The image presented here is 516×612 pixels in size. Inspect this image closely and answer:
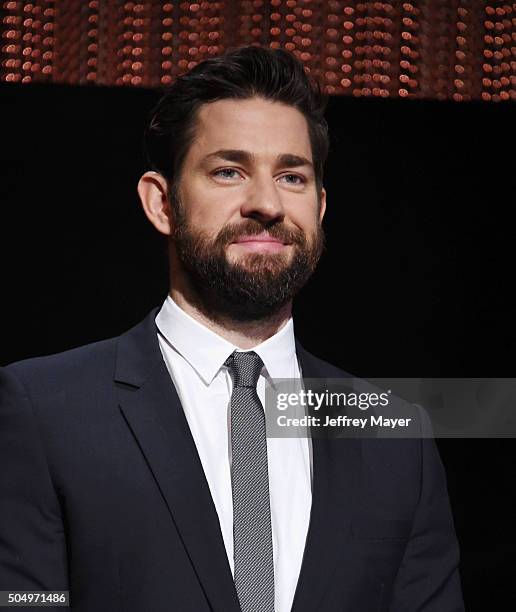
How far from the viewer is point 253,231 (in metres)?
1.73

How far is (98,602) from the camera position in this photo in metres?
1.55

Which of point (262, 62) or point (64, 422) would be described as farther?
point (262, 62)

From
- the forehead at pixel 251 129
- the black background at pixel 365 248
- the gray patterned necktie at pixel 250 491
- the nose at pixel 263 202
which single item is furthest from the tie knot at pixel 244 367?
the black background at pixel 365 248

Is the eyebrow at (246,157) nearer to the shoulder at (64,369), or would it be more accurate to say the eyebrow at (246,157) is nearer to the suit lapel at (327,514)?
the shoulder at (64,369)

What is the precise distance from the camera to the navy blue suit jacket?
Result: 1550 mm

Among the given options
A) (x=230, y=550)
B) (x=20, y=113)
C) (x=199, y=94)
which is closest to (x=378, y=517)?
(x=230, y=550)

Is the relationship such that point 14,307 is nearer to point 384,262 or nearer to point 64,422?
point 64,422

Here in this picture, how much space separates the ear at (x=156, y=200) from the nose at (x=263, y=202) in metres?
0.20

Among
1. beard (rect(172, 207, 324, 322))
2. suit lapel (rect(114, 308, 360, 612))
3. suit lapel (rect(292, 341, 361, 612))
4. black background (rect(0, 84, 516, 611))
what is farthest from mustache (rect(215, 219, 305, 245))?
black background (rect(0, 84, 516, 611))

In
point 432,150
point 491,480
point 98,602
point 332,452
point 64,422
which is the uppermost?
point 432,150

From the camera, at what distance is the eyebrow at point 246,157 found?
1.76 meters

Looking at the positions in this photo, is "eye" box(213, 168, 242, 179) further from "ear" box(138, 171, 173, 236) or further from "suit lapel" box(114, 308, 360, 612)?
"suit lapel" box(114, 308, 360, 612)

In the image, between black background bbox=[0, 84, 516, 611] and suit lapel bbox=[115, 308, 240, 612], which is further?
black background bbox=[0, 84, 516, 611]

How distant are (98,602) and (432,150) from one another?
129cm
